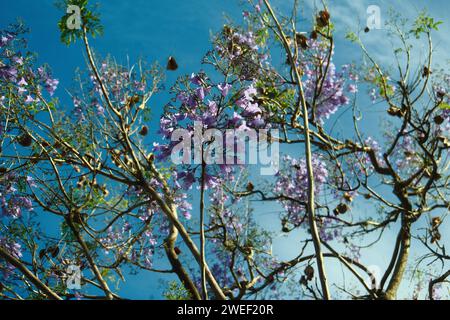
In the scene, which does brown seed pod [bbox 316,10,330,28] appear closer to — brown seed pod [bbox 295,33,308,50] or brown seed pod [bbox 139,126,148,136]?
brown seed pod [bbox 295,33,308,50]

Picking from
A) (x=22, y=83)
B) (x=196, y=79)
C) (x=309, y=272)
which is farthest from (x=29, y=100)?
(x=309, y=272)

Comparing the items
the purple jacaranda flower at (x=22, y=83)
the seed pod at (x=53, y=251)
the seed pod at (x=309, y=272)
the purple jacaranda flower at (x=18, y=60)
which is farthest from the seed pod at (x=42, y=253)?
the seed pod at (x=309, y=272)

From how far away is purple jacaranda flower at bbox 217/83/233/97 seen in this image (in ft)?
10.9

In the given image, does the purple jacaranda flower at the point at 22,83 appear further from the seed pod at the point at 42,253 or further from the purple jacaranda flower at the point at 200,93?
the purple jacaranda flower at the point at 200,93

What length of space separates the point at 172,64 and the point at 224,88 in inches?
69.5

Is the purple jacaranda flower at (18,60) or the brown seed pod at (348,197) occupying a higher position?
the purple jacaranda flower at (18,60)

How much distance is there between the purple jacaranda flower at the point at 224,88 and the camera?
3.32 metres

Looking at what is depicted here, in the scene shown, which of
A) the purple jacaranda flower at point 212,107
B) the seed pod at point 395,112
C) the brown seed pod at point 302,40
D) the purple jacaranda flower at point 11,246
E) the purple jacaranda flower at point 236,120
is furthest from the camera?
the seed pod at point 395,112

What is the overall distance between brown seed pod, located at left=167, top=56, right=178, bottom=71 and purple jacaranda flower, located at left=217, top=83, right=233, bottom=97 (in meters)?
1.70

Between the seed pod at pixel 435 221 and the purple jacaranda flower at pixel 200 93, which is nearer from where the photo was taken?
the purple jacaranda flower at pixel 200 93

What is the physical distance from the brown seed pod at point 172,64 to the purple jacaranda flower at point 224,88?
170 centimetres

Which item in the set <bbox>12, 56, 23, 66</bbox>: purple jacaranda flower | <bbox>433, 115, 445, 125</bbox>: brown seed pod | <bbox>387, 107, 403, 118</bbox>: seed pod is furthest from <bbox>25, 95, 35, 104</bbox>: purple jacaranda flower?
<bbox>433, 115, 445, 125</bbox>: brown seed pod
